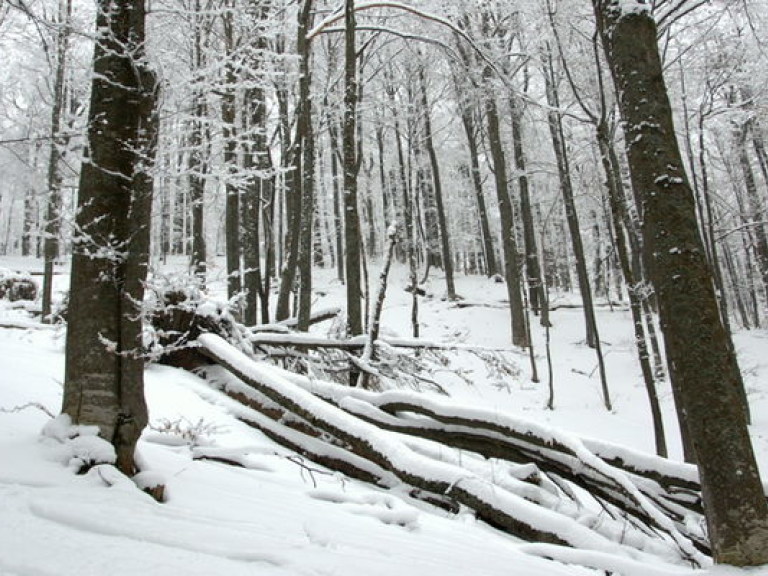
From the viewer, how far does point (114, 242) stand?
2625 millimetres

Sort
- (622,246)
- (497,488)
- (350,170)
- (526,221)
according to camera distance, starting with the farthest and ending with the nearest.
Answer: (526,221)
(622,246)
(350,170)
(497,488)

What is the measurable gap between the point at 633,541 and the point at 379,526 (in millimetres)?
1761

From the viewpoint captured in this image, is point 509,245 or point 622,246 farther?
point 509,245

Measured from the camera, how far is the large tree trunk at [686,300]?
2.31 m

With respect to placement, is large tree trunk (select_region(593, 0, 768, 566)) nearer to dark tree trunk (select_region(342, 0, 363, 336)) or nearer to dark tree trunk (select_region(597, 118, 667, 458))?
dark tree trunk (select_region(342, 0, 363, 336))

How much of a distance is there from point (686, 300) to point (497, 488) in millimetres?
1538

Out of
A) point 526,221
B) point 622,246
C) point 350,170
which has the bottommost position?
point 622,246

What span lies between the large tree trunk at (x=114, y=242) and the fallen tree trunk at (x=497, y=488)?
136cm

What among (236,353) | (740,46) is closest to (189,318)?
(236,353)

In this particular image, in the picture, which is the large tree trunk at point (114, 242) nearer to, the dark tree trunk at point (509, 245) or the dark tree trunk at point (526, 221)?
the dark tree trunk at point (509, 245)

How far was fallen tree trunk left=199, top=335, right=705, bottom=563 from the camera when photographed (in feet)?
9.48

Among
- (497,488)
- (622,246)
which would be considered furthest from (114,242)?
(622,246)

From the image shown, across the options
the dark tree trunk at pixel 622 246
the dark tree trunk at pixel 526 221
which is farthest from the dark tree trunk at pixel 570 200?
the dark tree trunk at pixel 622 246

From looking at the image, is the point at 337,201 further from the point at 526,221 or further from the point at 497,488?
the point at 497,488
